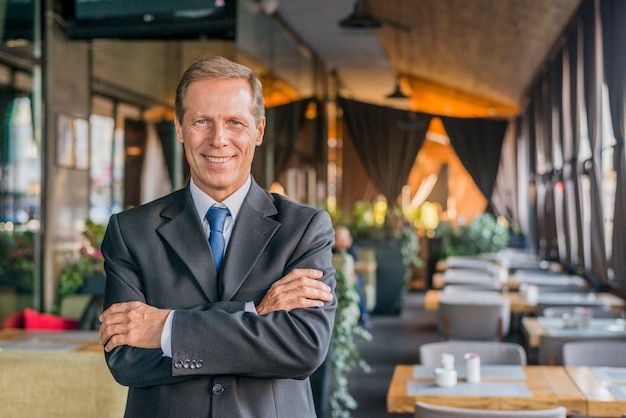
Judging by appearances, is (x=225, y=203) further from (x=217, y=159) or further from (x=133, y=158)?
(x=133, y=158)

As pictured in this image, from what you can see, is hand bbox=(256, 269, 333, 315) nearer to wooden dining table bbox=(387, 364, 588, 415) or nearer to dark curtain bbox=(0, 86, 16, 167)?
wooden dining table bbox=(387, 364, 588, 415)

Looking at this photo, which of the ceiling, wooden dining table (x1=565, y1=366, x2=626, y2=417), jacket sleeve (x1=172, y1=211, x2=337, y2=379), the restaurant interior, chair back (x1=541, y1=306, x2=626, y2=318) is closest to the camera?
jacket sleeve (x1=172, y1=211, x2=337, y2=379)

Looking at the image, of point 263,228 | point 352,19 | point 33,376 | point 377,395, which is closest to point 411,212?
point 352,19

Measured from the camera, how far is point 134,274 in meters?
1.79

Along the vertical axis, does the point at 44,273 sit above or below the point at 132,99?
below

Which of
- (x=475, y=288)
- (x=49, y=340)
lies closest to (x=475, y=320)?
(x=475, y=288)

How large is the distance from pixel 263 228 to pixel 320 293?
0.16 meters

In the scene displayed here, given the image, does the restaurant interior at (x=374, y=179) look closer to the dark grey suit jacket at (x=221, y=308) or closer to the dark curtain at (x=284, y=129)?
the dark curtain at (x=284, y=129)

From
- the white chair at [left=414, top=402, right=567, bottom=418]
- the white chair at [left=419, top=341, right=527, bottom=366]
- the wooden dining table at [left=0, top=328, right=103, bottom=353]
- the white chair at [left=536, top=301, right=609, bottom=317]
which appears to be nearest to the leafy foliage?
the wooden dining table at [left=0, top=328, right=103, bottom=353]

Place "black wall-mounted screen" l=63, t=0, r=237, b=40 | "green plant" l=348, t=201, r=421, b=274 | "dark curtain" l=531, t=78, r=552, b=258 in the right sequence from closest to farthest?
"black wall-mounted screen" l=63, t=0, r=237, b=40, "green plant" l=348, t=201, r=421, b=274, "dark curtain" l=531, t=78, r=552, b=258

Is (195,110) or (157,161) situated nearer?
(195,110)

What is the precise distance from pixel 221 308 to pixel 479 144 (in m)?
15.5

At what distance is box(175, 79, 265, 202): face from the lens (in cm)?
173

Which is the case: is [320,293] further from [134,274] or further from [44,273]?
[44,273]
